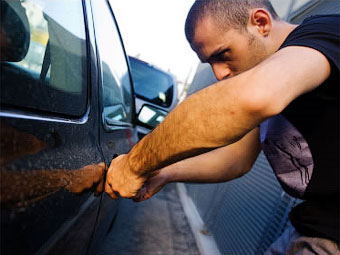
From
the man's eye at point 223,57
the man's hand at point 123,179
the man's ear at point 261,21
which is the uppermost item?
the man's ear at point 261,21

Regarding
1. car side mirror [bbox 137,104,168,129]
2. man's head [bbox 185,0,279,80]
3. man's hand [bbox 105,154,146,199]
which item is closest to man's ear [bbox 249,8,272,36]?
man's head [bbox 185,0,279,80]

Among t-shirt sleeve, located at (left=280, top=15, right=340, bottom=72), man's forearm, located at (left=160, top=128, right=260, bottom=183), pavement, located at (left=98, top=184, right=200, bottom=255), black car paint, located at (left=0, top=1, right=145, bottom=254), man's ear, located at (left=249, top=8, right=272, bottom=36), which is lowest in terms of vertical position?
pavement, located at (left=98, top=184, right=200, bottom=255)

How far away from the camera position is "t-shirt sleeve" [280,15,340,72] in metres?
0.78

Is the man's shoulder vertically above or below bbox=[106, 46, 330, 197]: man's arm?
above

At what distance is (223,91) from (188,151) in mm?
220

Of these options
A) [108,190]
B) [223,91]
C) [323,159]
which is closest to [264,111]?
[223,91]

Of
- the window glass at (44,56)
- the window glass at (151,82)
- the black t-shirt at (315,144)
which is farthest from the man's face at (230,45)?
the window glass at (151,82)

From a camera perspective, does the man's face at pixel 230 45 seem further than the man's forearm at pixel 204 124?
Yes

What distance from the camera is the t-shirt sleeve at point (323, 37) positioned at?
78 centimetres

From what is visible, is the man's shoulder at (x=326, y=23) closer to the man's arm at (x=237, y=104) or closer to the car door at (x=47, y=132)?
the man's arm at (x=237, y=104)

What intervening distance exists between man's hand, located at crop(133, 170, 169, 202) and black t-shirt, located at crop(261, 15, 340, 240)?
2.01 feet

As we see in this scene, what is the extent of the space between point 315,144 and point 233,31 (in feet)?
2.10

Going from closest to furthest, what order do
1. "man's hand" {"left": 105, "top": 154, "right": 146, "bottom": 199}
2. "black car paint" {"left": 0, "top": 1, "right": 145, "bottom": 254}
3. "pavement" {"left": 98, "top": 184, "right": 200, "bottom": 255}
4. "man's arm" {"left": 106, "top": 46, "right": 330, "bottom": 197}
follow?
"black car paint" {"left": 0, "top": 1, "right": 145, "bottom": 254}
"man's arm" {"left": 106, "top": 46, "right": 330, "bottom": 197}
"man's hand" {"left": 105, "top": 154, "right": 146, "bottom": 199}
"pavement" {"left": 98, "top": 184, "right": 200, "bottom": 255}

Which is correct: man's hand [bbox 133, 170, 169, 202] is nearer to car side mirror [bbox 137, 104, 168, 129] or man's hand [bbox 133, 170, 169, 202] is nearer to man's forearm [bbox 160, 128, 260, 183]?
man's forearm [bbox 160, 128, 260, 183]
